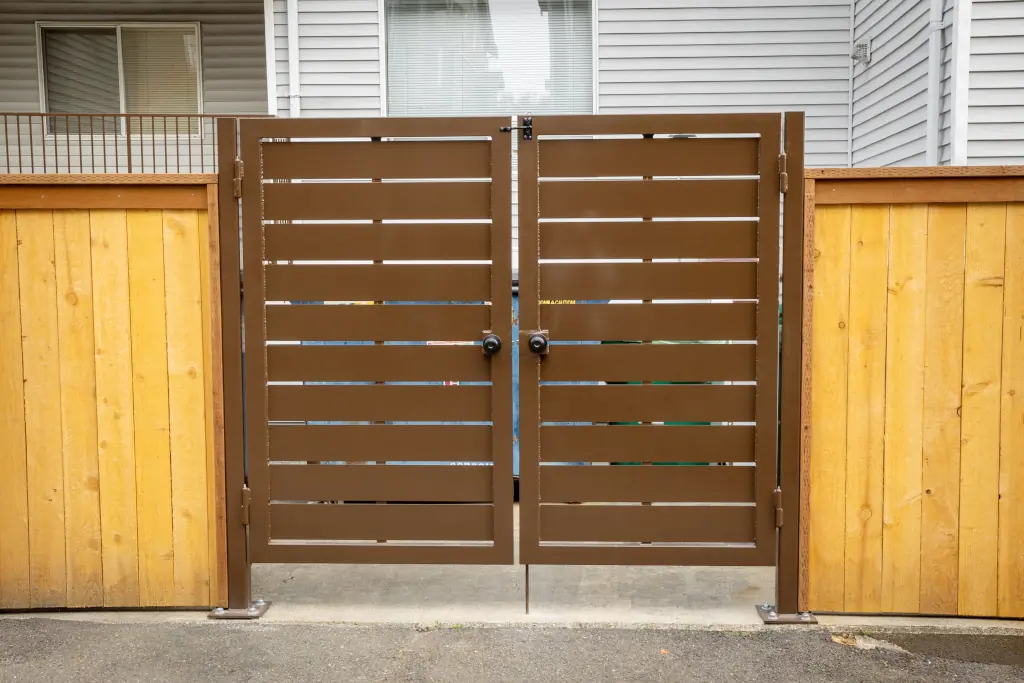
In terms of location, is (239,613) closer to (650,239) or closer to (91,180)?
(91,180)

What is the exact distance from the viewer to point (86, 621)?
339 cm

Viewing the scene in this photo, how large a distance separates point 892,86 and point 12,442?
663 cm

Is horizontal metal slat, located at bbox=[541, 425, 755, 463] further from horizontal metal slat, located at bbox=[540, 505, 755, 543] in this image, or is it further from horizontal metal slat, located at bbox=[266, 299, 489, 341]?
horizontal metal slat, located at bbox=[266, 299, 489, 341]

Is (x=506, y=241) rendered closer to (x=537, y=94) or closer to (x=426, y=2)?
(x=537, y=94)

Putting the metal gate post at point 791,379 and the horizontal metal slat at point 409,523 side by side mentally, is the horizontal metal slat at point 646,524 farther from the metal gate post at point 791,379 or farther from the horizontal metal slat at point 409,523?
the horizontal metal slat at point 409,523


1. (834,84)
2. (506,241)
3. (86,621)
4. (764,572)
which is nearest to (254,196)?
(506,241)

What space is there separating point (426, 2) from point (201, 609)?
563cm

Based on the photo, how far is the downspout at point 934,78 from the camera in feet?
18.2

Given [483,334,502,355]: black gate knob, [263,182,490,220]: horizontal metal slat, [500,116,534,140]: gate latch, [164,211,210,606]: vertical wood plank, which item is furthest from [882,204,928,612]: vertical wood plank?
[164,211,210,606]: vertical wood plank

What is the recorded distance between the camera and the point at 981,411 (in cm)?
332

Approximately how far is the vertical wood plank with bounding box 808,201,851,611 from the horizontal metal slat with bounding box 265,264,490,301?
1.50 meters

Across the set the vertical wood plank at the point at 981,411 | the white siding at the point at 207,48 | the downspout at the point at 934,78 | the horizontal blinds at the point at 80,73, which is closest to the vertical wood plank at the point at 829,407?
the vertical wood plank at the point at 981,411

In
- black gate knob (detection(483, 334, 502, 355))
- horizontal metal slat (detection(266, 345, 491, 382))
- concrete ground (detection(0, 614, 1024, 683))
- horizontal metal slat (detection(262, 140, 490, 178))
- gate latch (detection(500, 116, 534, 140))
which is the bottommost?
concrete ground (detection(0, 614, 1024, 683))

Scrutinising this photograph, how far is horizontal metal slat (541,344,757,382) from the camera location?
11.0 feet
